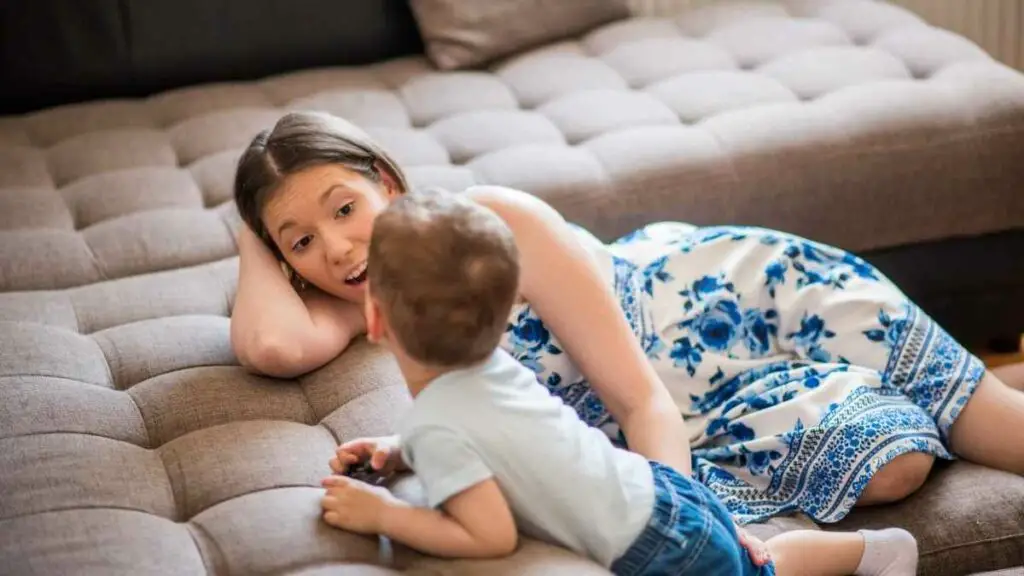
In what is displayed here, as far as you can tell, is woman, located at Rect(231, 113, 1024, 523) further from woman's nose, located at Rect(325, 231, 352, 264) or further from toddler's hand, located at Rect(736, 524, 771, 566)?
toddler's hand, located at Rect(736, 524, 771, 566)

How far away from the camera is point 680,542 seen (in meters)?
1.16

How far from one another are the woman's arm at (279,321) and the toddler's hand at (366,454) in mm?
→ 237

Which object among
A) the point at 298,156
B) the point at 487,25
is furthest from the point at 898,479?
the point at 487,25

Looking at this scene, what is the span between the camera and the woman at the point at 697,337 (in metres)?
1.46

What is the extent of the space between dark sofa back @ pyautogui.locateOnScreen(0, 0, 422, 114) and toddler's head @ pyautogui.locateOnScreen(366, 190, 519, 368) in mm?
1661

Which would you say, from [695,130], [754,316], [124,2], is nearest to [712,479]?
[754,316]

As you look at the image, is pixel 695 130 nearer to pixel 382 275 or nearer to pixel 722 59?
pixel 722 59

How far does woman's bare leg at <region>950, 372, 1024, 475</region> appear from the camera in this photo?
154 centimetres

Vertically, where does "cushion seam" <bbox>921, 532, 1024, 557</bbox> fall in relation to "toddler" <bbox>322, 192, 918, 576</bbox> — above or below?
below

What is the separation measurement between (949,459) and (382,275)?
86 centimetres

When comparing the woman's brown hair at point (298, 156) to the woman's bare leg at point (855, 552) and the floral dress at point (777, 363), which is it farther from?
the woman's bare leg at point (855, 552)

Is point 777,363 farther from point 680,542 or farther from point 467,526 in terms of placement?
point 467,526

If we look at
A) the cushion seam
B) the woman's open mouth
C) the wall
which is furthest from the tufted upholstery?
the wall

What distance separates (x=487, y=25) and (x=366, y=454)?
1.53 metres
